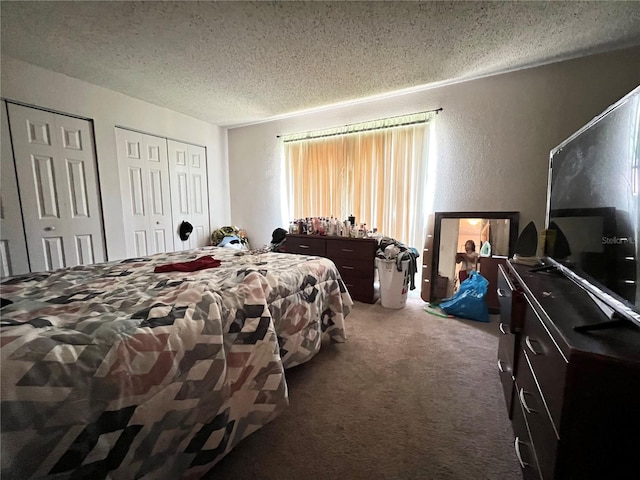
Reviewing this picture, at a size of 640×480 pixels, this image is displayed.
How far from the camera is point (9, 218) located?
2.43 m

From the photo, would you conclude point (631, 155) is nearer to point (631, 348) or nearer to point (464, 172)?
point (631, 348)

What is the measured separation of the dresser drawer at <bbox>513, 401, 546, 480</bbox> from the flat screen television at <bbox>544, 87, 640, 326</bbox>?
0.54m

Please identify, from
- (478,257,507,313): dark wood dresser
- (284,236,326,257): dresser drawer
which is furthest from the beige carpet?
(284,236,326,257): dresser drawer

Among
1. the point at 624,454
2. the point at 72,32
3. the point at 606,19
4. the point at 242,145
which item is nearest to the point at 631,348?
the point at 624,454

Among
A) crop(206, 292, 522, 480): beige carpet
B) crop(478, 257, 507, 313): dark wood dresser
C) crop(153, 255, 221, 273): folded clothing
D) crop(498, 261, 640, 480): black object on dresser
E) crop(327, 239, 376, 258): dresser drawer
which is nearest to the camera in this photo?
crop(498, 261, 640, 480): black object on dresser

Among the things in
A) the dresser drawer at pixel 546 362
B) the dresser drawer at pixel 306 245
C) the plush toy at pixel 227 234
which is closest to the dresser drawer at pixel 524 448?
the dresser drawer at pixel 546 362

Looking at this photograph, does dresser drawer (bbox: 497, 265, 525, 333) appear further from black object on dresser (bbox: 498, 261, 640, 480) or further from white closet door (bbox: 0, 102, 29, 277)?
white closet door (bbox: 0, 102, 29, 277)

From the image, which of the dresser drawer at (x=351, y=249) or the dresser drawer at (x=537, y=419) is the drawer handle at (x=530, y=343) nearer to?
the dresser drawer at (x=537, y=419)

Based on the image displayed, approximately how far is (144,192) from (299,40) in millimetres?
2811

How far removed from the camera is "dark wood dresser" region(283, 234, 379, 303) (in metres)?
3.02

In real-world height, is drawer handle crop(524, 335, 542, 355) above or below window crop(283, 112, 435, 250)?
below

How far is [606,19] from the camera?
185 cm

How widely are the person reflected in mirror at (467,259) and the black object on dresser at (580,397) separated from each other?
2013 mm

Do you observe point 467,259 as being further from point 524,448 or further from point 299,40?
point 299,40
